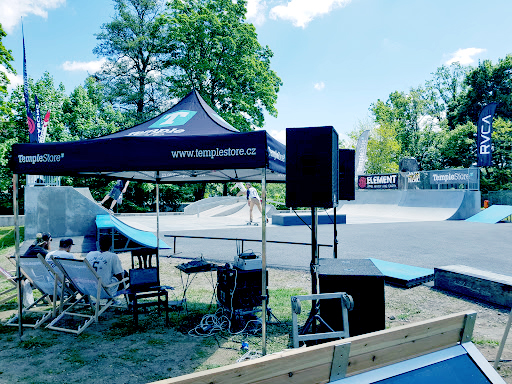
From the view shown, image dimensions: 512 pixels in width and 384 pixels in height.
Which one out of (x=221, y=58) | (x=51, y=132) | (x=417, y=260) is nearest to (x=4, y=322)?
(x=417, y=260)

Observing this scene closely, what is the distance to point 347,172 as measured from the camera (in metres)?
6.48

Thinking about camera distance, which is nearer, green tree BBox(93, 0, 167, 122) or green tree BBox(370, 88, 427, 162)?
green tree BBox(93, 0, 167, 122)

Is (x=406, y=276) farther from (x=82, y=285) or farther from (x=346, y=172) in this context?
(x=82, y=285)

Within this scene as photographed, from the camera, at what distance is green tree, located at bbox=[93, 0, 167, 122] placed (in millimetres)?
30484

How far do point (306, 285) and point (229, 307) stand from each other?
8.01ft

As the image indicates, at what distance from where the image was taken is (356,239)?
44.5ft

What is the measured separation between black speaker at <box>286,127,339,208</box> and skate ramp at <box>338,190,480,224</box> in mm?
16903

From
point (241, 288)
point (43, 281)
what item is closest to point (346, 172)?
point (241, 288)

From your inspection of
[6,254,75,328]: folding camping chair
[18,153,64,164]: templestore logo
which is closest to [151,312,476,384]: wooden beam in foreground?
[18,153,64,164]: templestore logo

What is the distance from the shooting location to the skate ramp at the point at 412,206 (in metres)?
21.8

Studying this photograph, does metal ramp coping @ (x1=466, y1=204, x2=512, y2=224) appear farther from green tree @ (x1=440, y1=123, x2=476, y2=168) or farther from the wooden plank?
green tree @ (x1=440, y1=123, x2=476, y2=168)

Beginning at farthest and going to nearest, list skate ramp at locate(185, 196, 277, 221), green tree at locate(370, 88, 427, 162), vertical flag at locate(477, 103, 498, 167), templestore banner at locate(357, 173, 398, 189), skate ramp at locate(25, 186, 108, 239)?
green tree at locate(370, 88, 427, 162)
templestore banner at locate(357, 173, 398, 189)
skate ramp at locate(185, 196, 277, 221)
vertical flag at locate(477, 103, 498, 167)
skate ramp at locate(25, 186, 108, 239)

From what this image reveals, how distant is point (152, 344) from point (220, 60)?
27455mm

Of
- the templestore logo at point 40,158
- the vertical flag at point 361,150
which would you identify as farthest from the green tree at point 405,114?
the templestore logo at point 40,158
